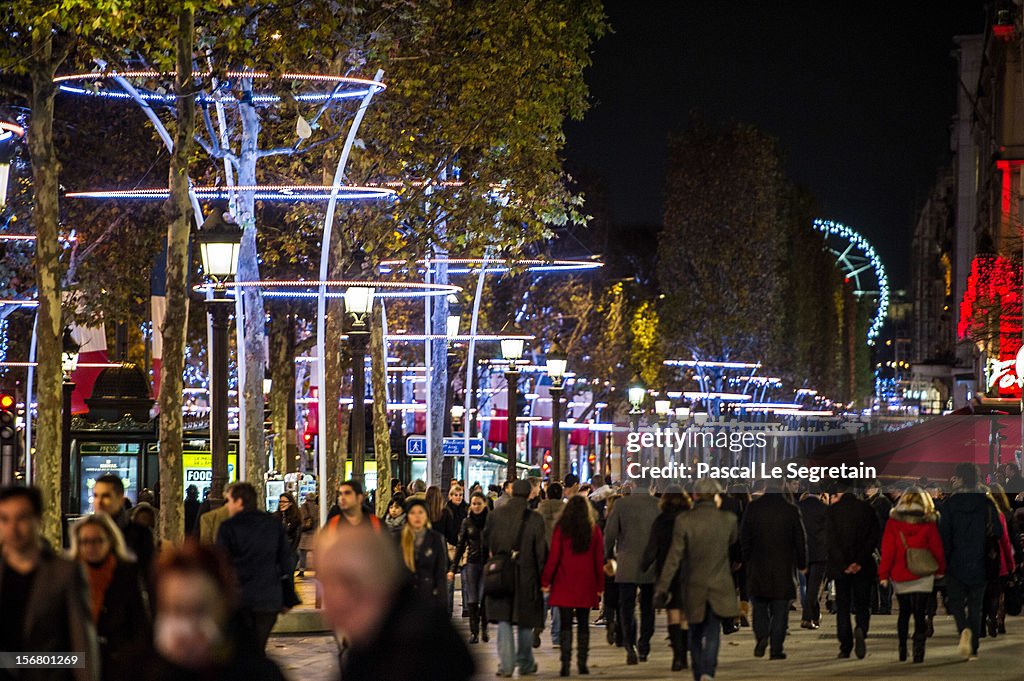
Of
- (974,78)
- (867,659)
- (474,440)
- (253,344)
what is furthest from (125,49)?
(974,78)

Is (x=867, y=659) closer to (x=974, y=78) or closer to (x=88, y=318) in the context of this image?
(x=88, y=318)

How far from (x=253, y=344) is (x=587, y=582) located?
1022cm

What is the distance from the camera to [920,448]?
29.2m

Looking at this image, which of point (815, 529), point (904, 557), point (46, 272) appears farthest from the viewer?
point (815, 529)

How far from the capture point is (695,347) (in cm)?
7838

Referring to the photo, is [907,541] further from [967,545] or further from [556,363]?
[556,363]

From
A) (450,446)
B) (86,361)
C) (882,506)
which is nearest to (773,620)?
(882,506)

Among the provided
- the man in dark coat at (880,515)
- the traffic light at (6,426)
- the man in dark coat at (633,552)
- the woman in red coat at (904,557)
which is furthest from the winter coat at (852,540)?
the traffic light at (6,426)

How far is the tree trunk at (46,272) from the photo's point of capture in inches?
691

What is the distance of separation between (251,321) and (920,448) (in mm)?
11140

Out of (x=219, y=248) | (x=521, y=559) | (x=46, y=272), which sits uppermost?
(x=219, y=248)

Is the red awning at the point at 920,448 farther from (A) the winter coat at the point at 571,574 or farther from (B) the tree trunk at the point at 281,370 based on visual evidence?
(B) the tree trunk at the point at 281,370

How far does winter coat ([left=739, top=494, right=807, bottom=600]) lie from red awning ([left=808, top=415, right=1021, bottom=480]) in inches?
379

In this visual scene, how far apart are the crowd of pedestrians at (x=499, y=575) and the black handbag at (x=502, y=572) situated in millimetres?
24
